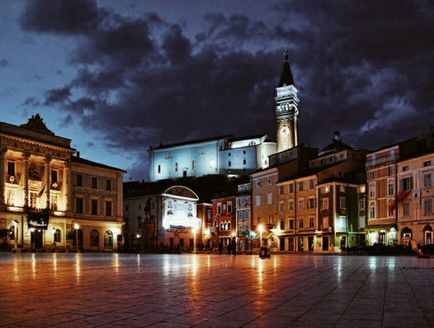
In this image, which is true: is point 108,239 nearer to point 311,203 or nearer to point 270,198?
point 270,198

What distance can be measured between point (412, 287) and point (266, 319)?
602 centimetres

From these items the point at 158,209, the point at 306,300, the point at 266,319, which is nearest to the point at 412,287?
the point at 306,300

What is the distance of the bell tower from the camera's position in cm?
15250

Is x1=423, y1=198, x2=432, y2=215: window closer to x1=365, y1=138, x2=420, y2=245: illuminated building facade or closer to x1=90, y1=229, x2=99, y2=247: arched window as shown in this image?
x1=365, y1=138, x2=420, y2=245: illuminated building facade

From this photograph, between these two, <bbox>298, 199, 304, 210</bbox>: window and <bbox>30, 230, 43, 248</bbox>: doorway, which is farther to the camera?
<bbox>298, 199, 304, 210</bbox>: window

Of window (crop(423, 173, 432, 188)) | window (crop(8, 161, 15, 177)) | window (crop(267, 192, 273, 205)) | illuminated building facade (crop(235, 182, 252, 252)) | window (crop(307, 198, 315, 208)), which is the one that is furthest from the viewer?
illuminated building facade (crop(235, 182, 252, 252))

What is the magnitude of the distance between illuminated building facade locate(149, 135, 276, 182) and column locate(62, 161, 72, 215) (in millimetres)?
76020

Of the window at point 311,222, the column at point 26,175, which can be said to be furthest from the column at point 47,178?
the window at point 311,222

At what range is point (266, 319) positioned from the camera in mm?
7711

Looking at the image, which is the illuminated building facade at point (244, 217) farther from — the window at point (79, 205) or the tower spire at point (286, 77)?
the tower spire at point (286, 77)

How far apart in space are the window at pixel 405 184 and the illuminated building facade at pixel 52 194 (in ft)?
128

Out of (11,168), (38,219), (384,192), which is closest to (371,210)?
(384,192)

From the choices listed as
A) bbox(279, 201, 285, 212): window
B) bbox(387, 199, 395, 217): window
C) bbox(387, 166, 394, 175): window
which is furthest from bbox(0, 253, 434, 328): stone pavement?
bbox(279, 201, 285, 212): window

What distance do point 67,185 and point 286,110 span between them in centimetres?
9227
